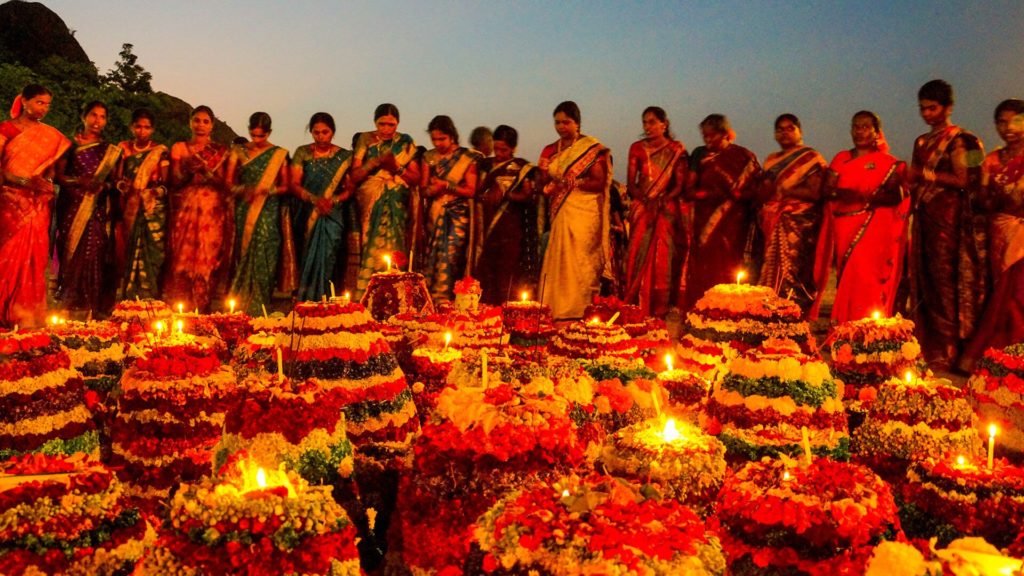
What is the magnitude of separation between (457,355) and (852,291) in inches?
220

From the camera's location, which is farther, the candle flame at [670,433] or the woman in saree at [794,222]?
the woman in saree at [794,222]

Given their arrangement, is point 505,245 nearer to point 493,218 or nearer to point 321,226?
point 493,218

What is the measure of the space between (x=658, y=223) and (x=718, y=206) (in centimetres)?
80

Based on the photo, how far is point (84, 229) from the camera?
11234 mm

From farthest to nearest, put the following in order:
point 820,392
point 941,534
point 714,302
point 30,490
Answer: point 714,302 → point 820,392 → point 941,534 → point 30,490

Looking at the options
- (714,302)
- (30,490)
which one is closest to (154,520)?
(30,490)

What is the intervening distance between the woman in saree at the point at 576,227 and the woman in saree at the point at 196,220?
470 centimetres

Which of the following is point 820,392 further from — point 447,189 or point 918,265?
Answer: point 447,189

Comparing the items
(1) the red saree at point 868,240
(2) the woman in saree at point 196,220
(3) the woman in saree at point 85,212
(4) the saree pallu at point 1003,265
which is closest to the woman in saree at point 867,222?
(1) the red saree at point 868,240

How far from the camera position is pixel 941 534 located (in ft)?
9.93

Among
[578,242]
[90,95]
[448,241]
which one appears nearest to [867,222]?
[578,242]

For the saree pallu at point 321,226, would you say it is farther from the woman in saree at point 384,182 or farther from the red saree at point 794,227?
the red saree at point 794,227

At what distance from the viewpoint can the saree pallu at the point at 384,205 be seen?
1131cm

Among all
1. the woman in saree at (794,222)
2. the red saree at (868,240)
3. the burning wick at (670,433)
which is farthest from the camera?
the woman in saree at (794,222)
